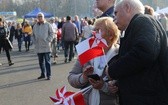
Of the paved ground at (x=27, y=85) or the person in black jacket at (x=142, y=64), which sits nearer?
the person in black jacket at (x=142, y=64)

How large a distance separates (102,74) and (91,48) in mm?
252

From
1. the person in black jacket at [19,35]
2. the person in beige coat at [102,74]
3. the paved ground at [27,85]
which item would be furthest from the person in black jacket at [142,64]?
the person in black jacket at [19,35]

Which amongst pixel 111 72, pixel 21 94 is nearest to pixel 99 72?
pixel 111 72

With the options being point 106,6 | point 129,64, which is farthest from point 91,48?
point 106,6

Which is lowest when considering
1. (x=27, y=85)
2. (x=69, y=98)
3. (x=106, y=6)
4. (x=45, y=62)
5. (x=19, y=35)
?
(x=19, y=35)

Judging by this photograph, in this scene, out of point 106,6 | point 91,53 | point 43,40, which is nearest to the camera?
point 91,53

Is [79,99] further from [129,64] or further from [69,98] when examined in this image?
[129,64]

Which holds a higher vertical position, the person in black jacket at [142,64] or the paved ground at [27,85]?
the person in black jacket at [142,64]

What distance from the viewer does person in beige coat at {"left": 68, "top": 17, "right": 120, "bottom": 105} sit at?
11.1 ft

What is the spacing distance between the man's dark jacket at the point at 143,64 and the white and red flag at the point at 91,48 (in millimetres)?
390

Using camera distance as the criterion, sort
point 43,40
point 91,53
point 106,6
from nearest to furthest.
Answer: point 91,53
point 106,6
point 43,40

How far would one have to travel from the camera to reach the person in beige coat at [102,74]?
3387 mm

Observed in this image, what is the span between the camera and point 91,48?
11.3ft

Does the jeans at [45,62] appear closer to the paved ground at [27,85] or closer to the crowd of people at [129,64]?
the paved ground at [27,85]
